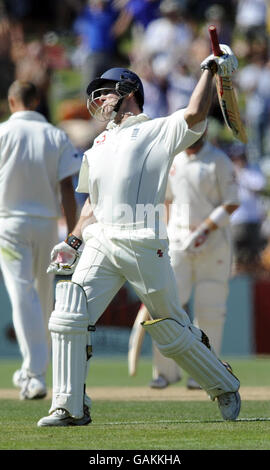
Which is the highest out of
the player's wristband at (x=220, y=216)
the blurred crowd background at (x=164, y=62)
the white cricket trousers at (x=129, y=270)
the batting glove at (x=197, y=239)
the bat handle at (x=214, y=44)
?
the blurred crowd background at (x=164, y=62)

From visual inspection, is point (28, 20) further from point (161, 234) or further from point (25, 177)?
point (161, 234)

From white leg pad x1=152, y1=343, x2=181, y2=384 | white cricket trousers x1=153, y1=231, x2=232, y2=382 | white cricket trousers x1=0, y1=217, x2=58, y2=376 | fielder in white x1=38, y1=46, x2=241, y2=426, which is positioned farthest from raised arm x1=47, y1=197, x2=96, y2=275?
white leg pad x1=152, y1=343, x2=181, y2=384

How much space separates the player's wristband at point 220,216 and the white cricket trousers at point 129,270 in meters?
3.24

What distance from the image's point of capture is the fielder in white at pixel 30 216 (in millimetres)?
8352

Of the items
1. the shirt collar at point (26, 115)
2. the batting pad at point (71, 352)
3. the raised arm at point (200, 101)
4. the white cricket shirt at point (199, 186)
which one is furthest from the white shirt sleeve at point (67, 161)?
the raised arm at point (200, 101)

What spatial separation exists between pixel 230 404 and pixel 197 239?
10.5 feet

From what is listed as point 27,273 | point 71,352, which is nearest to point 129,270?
point 71,352

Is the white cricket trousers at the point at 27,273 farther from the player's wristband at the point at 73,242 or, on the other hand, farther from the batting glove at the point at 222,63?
the batting glove at the point at 222,63

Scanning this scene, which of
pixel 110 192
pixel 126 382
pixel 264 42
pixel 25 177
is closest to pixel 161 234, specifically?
pixel 110 192

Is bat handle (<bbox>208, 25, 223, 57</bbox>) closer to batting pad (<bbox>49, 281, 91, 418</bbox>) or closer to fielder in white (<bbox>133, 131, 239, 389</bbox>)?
batting pad (<bbox>49, 281, 91, 418</bbox>)

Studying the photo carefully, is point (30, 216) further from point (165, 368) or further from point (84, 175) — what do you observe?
point (165, 368)

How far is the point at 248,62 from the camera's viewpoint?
63.6 feet

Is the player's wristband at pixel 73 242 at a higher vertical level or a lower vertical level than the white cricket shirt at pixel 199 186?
lower

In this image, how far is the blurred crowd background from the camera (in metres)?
15.3
